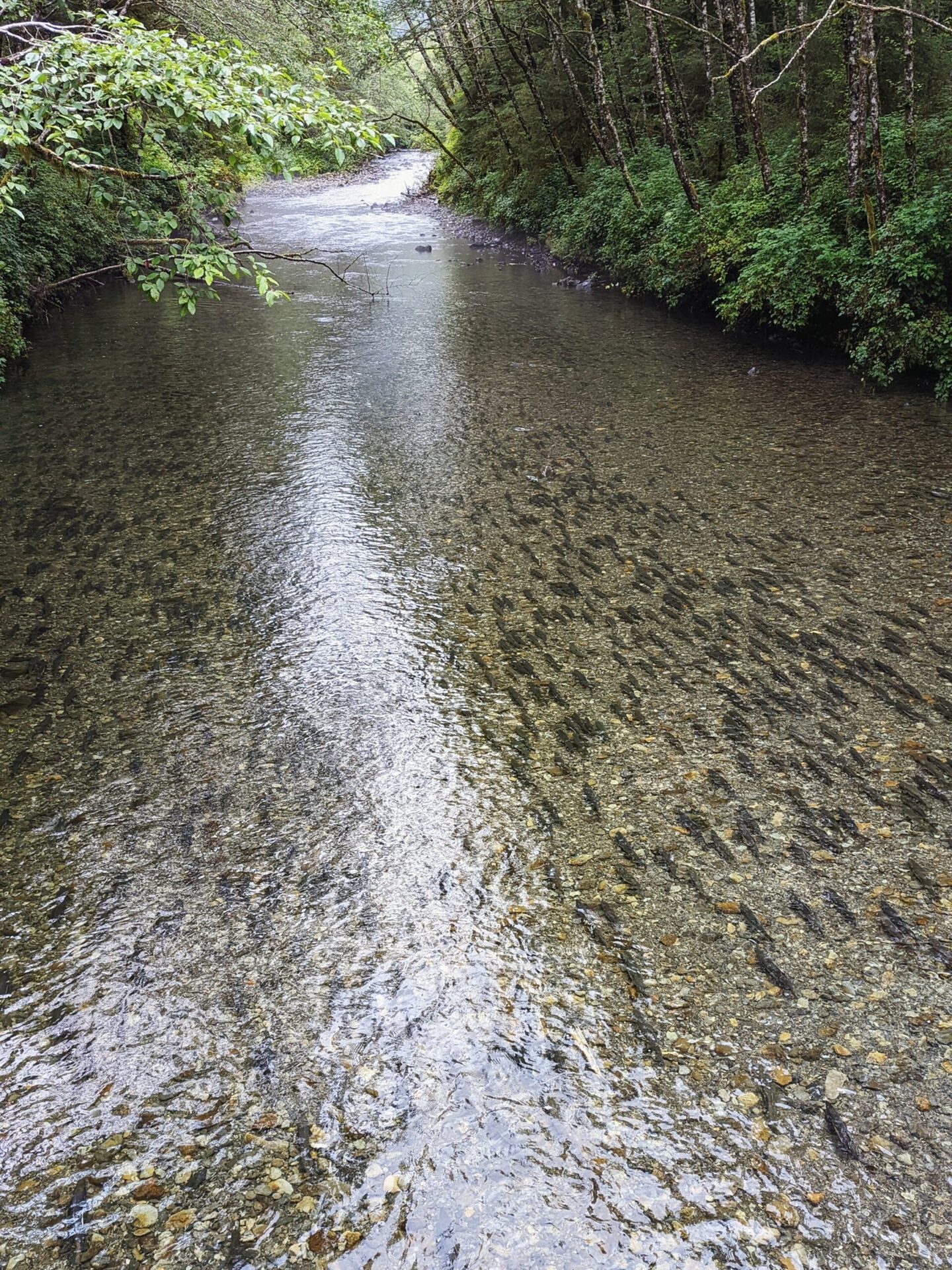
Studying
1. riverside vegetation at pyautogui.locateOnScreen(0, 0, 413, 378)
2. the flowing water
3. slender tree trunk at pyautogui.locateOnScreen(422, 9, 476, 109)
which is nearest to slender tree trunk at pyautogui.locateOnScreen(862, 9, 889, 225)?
the flowing water

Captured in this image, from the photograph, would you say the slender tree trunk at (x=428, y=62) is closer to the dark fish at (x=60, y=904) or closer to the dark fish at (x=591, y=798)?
the dark fish at (x=591, y=798)

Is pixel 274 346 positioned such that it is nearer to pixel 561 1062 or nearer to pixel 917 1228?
pixel 561 1062

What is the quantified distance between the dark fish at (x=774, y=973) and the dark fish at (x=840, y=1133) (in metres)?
0.51

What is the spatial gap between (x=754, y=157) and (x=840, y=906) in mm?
14506

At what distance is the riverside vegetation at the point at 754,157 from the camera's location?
10.0m

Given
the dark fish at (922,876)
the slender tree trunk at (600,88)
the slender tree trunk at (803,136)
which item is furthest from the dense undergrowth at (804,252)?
the dark fish at (922,876)

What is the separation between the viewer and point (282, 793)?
482 cm

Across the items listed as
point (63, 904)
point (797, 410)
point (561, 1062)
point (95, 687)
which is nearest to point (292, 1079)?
point (561, 1062)

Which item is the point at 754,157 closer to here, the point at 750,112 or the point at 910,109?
the point at 750,112

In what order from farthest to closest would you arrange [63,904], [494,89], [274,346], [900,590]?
[494,89] < [274,346] < [900,590] < [63,904]

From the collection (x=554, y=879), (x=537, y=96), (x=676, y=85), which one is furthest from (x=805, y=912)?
(x=537, y=96)

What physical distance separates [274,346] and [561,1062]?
46.1 feet

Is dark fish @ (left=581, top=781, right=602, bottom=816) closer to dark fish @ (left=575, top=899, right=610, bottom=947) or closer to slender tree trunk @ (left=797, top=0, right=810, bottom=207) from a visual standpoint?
dark fish @ (left=575, top=899, right=610, bottom=947)

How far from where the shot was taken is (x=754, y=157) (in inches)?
564
